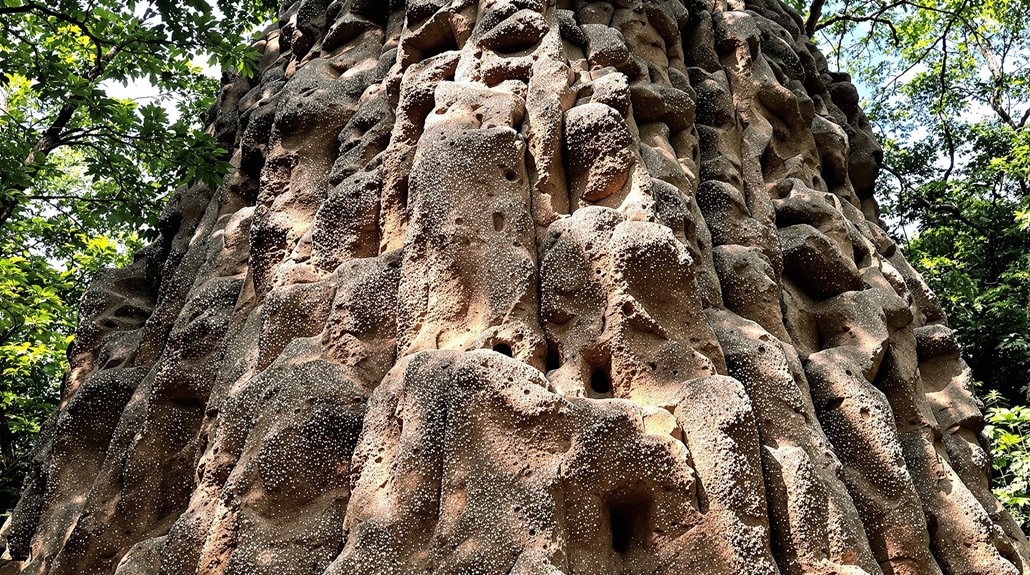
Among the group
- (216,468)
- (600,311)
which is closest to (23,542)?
(216,468)

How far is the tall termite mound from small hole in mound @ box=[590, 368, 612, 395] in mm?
50

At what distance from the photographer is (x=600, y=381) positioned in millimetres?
2871

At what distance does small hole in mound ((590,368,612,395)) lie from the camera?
2.84 meters

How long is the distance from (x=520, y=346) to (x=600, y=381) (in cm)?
32

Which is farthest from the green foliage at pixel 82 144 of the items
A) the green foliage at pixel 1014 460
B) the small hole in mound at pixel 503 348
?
the green foliage at pixel 1014 460

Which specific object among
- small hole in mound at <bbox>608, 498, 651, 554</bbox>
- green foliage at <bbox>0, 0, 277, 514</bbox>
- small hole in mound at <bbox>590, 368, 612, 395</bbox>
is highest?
green foliage at <bbox>0, 0, 277, 514</bbox>

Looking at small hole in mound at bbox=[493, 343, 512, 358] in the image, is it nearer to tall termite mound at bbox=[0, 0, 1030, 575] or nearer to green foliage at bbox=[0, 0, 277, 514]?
tall termite mound at bbox=[0, 0, 1030, 575]

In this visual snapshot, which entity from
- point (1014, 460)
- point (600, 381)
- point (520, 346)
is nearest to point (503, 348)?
point (520, 346)

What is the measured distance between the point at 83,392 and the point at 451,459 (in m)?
2.81

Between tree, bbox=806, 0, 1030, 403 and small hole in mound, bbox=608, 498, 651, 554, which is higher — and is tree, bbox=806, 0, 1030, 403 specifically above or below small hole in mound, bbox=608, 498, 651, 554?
above

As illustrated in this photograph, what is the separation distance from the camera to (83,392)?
430 centimetres

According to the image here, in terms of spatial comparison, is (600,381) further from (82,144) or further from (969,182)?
(969,182)

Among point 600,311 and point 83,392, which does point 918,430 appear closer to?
point 600,311

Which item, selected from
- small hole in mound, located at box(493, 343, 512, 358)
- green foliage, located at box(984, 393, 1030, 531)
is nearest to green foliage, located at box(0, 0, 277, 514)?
small hole in mound, located at box(493, 343, 512, 358)
